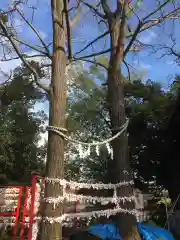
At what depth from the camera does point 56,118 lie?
452 cm

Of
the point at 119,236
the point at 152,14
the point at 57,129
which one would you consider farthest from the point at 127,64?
the point at 119,236

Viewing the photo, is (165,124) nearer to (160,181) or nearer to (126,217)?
(160,181)

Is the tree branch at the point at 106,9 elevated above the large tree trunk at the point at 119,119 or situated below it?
above

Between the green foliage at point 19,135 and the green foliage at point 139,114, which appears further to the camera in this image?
the green foliage at point 19,135

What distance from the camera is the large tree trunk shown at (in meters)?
5.22

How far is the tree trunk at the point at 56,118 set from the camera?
403 centimetres

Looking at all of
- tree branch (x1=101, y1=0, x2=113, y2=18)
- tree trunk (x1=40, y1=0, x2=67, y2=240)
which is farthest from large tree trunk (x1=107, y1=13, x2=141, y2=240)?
tree trunk (x1=40, y1=0, x2=67, y2=240)

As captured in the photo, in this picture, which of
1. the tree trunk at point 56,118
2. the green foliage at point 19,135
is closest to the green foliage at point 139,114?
the green foliage at point 19,135

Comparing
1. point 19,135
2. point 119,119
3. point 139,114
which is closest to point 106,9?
point 119,119

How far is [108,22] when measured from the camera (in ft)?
22.5

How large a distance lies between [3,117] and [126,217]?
35.3 ft

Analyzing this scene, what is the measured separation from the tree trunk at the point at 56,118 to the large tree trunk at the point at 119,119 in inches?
60.9

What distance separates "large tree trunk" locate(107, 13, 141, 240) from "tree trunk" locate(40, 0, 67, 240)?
1548 mm

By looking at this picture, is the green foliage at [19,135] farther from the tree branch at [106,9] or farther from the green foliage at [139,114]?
the tree branch at [106,9]
